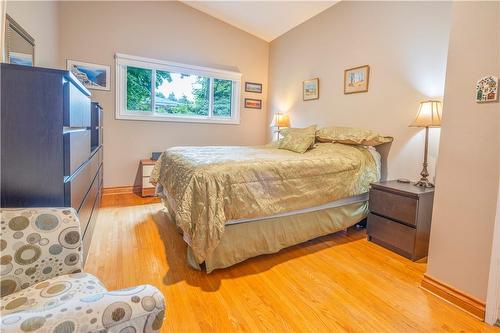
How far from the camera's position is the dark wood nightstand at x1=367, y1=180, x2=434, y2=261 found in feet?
7.06

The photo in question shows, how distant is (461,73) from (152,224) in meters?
2.89

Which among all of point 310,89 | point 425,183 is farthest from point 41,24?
point 425,183

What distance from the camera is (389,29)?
2871 mm

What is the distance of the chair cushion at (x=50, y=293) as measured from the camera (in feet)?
2.69

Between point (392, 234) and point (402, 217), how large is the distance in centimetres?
20

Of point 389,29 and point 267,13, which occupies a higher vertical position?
point 267,13

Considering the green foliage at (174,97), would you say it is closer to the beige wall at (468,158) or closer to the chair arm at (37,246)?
A: the chair arm at (37,246)

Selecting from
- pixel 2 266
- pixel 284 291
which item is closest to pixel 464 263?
pixel 284 291

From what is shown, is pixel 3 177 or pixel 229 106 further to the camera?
pixel 229 106

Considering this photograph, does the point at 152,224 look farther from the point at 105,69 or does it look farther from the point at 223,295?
the point at 105,69

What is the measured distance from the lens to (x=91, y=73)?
3672 millimetres

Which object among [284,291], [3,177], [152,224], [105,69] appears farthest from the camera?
[105,69]

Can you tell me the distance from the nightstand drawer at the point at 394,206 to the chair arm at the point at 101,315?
2.16 metres

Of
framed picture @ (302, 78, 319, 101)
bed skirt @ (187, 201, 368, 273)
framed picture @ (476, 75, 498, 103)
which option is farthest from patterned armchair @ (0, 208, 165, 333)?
framed picture @ (302, 78, 319, 101)
